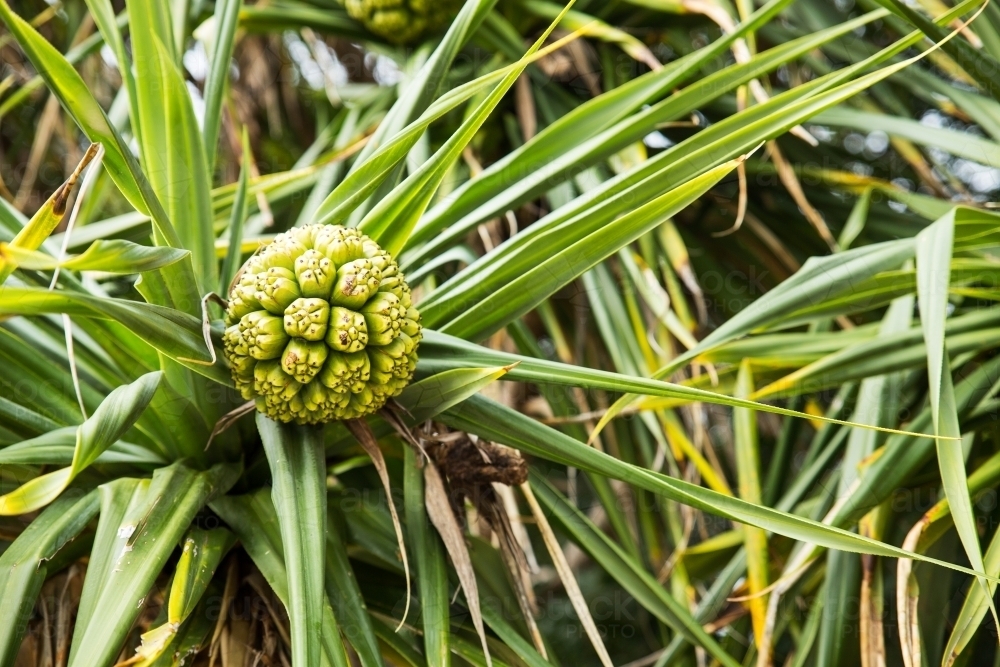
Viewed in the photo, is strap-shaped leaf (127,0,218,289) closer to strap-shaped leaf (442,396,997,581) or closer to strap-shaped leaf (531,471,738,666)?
strap-shaped leaf (442,396,997,581)

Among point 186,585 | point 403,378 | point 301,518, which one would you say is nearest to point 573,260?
point 403,378

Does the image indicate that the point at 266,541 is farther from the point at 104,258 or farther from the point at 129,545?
the point at 104,258

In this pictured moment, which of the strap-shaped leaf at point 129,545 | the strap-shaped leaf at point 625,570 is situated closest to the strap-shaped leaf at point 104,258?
the strap-shaped leaf at point 129,545

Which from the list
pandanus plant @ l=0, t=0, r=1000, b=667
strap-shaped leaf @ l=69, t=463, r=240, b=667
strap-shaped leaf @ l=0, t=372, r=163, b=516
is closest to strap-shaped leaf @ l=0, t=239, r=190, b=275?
pandanus plant @ l=0, t=0, r=1000, b=667

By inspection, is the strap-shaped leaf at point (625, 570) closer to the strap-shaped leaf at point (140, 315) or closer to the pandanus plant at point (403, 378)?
the pandanus plant at point (403, 378)

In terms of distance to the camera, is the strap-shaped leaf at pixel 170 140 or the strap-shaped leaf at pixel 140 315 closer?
the strap-shaped leaf at pixel 140 315

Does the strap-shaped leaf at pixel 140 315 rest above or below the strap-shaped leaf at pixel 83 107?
below

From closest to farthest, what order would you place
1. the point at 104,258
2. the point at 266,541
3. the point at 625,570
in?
1. the point at 104,258
2. the point at 266,541
3. the point at 625,570

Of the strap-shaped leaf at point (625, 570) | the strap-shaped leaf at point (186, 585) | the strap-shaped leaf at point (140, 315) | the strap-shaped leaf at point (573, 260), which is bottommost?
the strap-shaped leaf at point (625, 570)
